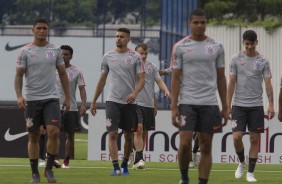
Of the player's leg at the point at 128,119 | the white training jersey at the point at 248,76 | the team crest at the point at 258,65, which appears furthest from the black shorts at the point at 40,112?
→ the team crest at the point at 258,65

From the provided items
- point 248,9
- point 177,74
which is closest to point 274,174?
point 177,74

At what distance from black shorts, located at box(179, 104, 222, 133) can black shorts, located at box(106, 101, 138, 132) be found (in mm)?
4173

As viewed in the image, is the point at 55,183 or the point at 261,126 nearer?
the point at 55,183

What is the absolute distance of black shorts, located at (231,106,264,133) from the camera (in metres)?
17.8

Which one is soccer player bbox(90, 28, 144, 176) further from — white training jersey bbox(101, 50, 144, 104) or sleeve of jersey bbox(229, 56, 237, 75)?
sleeve of jersey bbox(229, 56, 237, 75)

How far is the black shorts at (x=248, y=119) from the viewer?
17766mm

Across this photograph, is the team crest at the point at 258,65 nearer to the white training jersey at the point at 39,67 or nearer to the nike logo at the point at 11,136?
the white training jersey at the point at 39,67

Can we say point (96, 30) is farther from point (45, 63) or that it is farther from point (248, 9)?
point (45, 63)

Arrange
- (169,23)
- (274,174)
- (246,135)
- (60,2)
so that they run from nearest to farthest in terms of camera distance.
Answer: (274,174) → (246,135) → (169,23) → (60,2)

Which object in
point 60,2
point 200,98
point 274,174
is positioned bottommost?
point 274,174

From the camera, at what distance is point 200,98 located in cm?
1384

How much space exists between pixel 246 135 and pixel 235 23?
3229cm

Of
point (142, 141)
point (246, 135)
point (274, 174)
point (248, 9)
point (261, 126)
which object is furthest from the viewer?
point (248, 9)

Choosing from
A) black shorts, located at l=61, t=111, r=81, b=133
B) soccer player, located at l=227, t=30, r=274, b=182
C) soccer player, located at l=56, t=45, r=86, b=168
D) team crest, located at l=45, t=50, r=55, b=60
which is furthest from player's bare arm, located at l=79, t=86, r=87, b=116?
team crest, located at l=45, t=50, r=55, b=60
